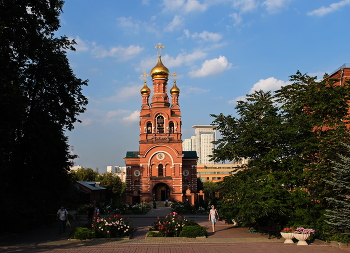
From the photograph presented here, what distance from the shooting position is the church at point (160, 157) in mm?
48156

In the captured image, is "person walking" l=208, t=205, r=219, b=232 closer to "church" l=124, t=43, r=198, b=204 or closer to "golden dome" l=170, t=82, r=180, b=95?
"church" l=124, t=43, r=198, b=204

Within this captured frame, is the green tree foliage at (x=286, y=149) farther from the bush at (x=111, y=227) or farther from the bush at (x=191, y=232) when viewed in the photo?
the bush at (x=111, y=227)

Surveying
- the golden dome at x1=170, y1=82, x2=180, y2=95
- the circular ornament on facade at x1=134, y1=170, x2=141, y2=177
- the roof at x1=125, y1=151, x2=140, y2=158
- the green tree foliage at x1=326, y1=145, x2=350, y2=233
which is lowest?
the green tree foliage at x1=326, y1=145, x2=350, y2=233

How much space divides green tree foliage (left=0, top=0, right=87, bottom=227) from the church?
23.0 m

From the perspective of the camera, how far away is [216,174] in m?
107

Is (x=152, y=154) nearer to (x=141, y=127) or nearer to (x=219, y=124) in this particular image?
(x=141, y=127)

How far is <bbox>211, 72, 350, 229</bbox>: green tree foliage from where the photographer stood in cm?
1623

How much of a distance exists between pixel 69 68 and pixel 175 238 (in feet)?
44.6

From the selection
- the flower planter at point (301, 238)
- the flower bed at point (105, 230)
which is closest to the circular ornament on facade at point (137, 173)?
the flower bed at point (105, 230)

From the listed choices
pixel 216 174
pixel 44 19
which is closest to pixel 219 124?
pixel 44 19

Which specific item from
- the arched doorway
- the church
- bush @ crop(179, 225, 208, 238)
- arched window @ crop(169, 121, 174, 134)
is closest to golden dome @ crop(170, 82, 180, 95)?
the church

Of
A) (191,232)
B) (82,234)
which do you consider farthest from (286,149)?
(82,234)

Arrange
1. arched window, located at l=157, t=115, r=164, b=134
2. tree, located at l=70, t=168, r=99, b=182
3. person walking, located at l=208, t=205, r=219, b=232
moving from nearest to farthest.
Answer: person walking, located at l=208, t=205, r=219, b=232 → arched window, located at l=157, t=115, r=164, b=134 → tree, located at l=70, t=168, r=99, b=182

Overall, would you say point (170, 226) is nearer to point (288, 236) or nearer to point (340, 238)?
point (288, 236)
